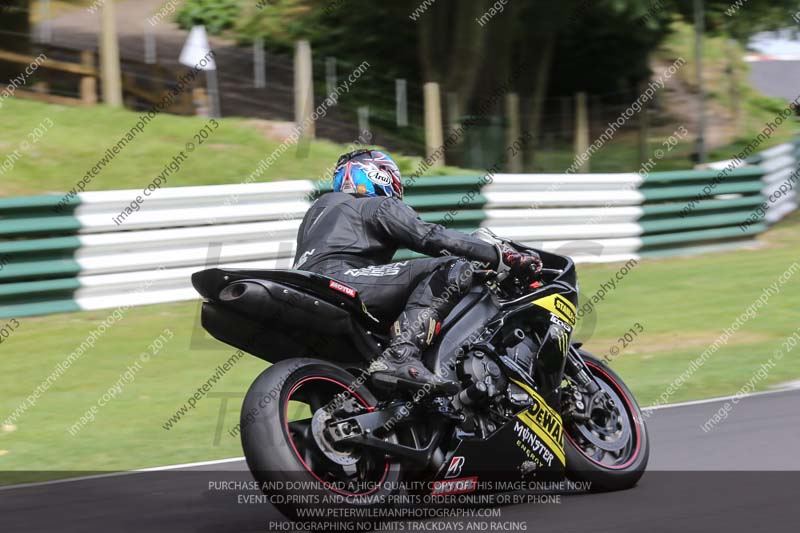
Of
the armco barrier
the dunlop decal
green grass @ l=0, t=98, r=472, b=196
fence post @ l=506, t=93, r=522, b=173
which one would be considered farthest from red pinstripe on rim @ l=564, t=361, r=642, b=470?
fence post @ l=506, t=93, r=522, b=173

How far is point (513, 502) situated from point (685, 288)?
7.73m

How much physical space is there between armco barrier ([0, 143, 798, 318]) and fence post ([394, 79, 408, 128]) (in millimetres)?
6252

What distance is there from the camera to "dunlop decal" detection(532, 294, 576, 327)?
541 centimetres

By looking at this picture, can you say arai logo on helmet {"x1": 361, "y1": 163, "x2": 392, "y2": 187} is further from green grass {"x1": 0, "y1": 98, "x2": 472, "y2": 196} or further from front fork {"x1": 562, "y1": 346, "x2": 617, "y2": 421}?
green grass {"x1": 0, "y1": 98, "x2": 472, "y2": 196}

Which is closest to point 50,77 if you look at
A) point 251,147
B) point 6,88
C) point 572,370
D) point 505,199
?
point 6,88

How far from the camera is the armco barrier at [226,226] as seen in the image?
10297 mm

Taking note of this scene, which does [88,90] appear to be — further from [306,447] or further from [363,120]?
[306,447]

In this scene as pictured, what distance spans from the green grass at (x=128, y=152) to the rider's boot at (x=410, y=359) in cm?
848

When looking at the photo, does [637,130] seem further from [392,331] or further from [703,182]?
[392,331]

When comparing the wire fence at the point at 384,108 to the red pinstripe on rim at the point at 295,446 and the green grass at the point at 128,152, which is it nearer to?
the green grass at the point at 128,152

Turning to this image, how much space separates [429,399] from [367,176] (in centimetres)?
111

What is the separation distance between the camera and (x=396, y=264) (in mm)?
5188

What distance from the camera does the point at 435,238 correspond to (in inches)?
199

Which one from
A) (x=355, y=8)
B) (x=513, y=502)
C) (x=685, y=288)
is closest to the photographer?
(x=513, y=502)
